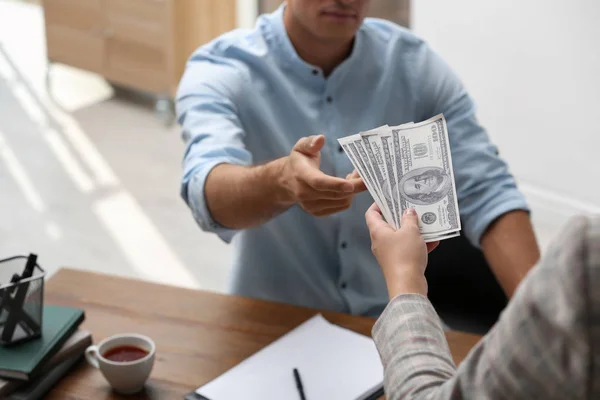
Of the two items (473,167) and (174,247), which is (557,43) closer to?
(174,247)

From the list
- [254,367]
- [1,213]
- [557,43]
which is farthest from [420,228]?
[1,213]

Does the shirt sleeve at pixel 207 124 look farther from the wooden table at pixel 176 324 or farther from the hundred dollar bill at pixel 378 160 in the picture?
the hundred dollar bill at pixel 378 160

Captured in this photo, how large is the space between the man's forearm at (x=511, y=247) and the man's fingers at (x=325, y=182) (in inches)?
18.9

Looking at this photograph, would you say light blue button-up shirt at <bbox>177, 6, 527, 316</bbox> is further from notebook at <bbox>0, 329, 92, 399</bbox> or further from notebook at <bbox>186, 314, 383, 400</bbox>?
notebook at <bbox>0, 329, 92, 399</bbox>

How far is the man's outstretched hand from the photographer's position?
1.30m

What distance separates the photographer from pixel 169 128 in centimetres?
474

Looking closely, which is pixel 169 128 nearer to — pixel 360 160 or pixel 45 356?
pixel 45 356

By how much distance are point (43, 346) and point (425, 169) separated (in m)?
0.68

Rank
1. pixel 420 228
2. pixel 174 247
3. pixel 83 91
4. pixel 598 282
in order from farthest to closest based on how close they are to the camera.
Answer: pixel 83 91
pixel 174 247
pixel 420 228
pixel 598 282

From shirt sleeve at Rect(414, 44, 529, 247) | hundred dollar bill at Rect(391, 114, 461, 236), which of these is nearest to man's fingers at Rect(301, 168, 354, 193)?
hundred dollar bill at Rect(391, 114, 461, 236)

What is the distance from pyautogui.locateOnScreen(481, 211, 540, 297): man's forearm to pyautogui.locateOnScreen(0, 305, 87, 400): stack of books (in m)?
0.79

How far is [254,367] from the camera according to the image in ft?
4.59

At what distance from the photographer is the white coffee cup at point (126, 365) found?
1.32 meters

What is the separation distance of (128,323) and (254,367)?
0.28 metres
